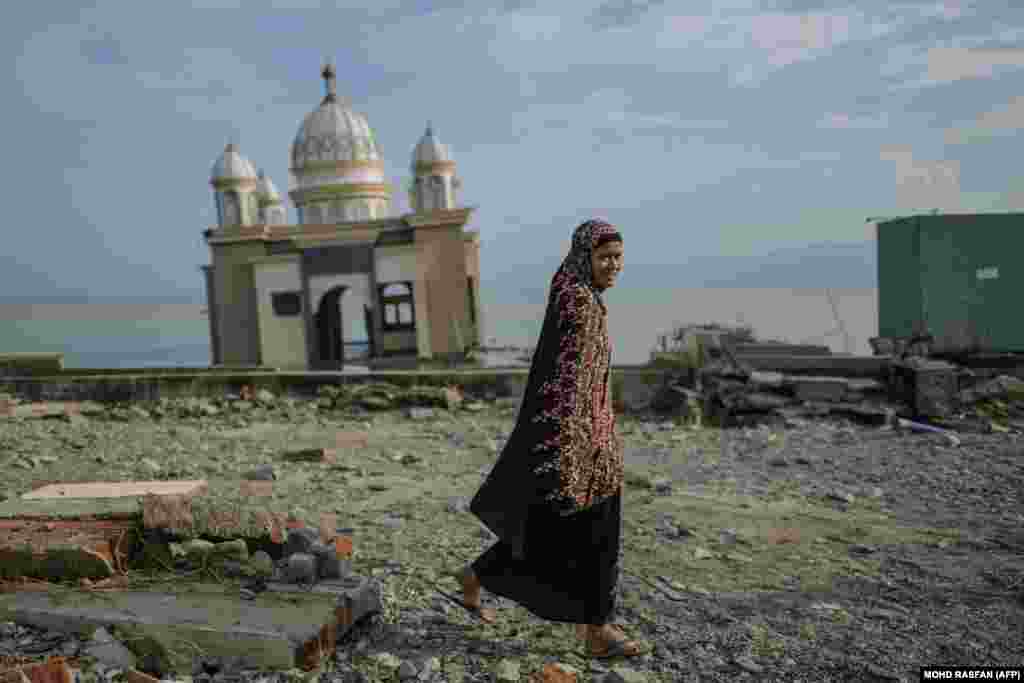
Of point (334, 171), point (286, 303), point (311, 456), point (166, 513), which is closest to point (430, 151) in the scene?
point (334, 171)

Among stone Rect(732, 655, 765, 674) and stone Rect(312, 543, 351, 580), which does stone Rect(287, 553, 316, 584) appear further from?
stone Rect(732, 655, 765, 674)

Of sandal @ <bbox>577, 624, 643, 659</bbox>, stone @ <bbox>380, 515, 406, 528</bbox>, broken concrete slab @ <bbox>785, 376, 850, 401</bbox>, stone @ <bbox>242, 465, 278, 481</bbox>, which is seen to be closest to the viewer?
sandal @ <bbox>577, 624, 643, 659</bbox>

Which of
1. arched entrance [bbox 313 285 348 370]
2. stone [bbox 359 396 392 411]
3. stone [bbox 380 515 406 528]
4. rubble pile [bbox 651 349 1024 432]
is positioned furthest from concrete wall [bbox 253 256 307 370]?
stone [bbox 380 515 406 528]

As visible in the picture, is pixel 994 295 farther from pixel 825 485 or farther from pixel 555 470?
pixel 555 470

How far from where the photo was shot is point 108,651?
262cm

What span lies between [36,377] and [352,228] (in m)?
11.5

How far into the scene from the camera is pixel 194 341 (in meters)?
41.1

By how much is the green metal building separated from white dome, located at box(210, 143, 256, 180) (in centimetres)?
1846

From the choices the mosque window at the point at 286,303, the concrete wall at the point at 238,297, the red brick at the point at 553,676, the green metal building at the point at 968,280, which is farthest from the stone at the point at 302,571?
the concrete wall at the point at 238,297

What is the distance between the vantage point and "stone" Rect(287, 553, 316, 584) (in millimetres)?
3006

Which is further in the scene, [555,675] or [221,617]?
[221,617]

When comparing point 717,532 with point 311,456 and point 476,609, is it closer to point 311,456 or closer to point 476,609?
point 476,609

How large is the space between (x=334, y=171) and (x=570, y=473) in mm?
21973

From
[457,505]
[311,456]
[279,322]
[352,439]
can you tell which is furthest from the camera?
[279,322]
